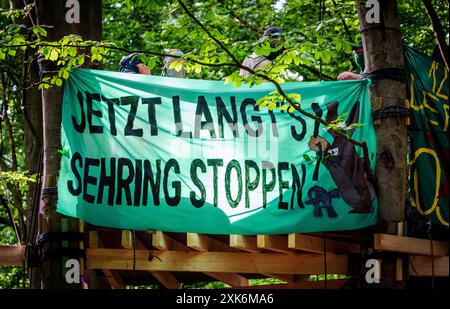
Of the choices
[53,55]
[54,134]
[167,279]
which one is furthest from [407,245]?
[53,55]

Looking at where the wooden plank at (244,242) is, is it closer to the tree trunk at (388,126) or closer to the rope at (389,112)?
the tree trunk at (388,126)

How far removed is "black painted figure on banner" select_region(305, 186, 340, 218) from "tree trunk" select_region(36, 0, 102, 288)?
2.27 meters

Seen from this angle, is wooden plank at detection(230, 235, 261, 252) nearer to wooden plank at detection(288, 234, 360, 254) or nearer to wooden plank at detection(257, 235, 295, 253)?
wooden plank at detection(257, 235, 295, 253)

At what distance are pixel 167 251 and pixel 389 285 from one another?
220cm

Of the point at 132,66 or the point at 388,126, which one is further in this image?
the point at 132,66

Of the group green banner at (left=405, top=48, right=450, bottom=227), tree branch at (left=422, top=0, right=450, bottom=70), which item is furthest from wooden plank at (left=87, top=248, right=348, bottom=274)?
tree branch at (left=422, top=0, right=450, bottom=70)

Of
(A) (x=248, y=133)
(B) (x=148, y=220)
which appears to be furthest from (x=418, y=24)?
(B) (x=148, y=220)

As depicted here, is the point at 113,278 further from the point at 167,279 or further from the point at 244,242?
the point at 244,242

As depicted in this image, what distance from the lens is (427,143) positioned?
32.2 ft

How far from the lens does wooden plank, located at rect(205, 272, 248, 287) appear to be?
10193 millimetres

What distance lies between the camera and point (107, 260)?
29.8ft

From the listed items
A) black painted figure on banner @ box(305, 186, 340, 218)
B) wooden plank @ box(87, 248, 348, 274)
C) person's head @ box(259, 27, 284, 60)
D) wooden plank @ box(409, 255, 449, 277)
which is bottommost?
wooden plank @ box(409, 255, 449, 277)

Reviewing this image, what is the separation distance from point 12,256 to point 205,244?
6.39 ft
